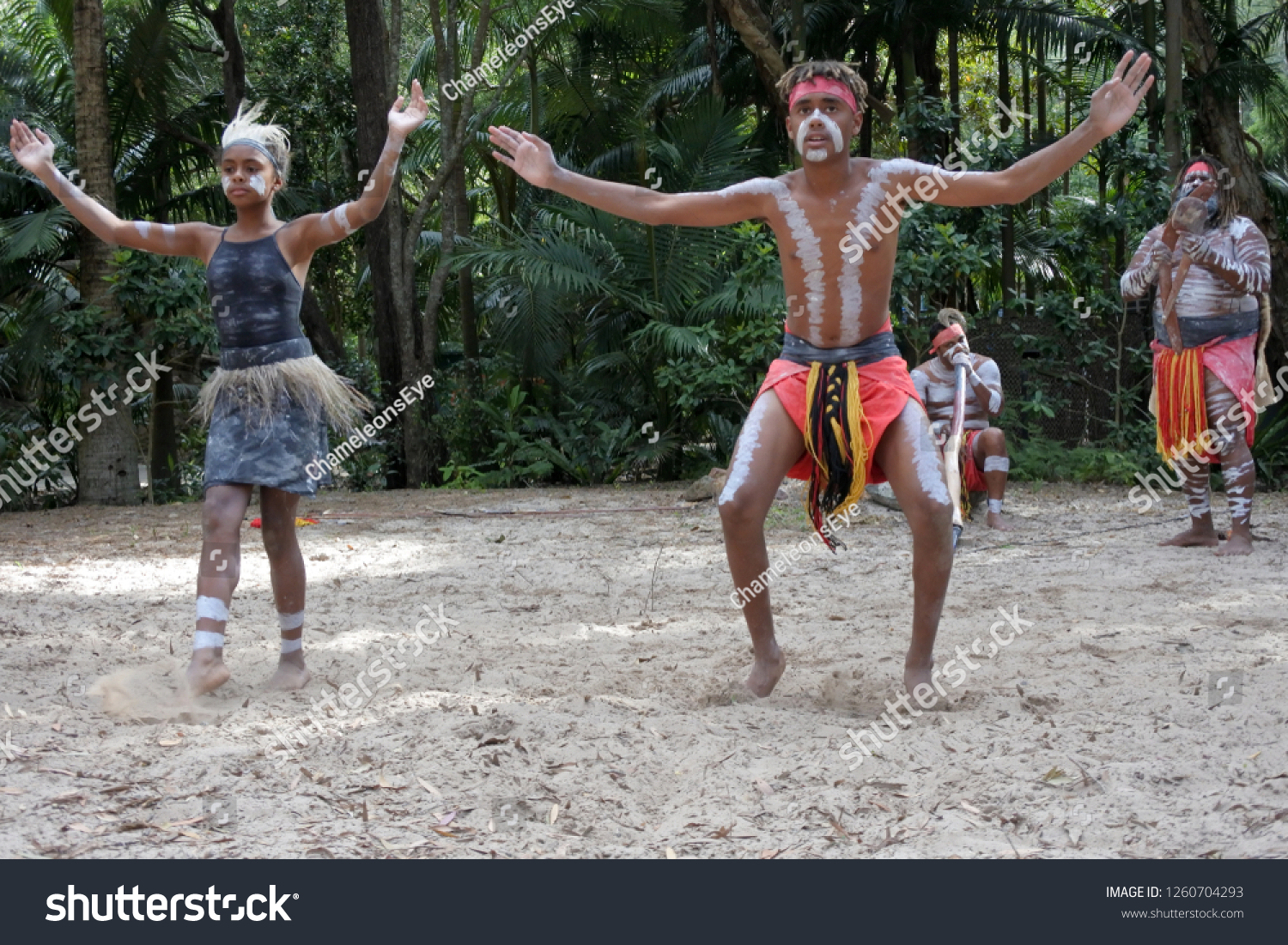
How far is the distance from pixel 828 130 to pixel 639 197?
0.63 metres

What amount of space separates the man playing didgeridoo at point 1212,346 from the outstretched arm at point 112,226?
4.79m

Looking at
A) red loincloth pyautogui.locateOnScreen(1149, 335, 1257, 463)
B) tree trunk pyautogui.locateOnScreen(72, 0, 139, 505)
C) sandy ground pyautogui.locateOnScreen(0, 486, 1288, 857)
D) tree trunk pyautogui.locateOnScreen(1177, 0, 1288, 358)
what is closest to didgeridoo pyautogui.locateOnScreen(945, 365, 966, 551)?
sandy ground pyautogui.locateOnScreen(0, 486, 1288, 857)

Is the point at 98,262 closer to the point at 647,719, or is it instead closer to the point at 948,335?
the point at 948,335

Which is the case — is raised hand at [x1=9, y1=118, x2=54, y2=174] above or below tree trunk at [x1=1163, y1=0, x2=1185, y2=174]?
below

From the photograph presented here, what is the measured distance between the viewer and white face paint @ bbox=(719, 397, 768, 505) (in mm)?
3703

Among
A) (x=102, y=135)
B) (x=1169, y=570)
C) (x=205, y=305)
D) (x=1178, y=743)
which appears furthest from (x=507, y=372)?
(x=1178, y=743)

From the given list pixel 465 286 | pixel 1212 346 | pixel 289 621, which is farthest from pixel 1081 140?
pixel 465 286

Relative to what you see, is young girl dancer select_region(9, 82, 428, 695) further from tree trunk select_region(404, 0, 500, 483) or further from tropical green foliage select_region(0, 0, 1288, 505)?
tree trunk select_region(404, 0, 500, 483)

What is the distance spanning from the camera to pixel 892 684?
401cm

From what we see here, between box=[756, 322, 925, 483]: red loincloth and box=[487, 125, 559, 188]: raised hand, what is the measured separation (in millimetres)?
959

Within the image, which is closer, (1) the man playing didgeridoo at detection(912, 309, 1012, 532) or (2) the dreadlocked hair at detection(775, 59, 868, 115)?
(2) the dreadlocked hair at detection(775, 59, 868, 115)

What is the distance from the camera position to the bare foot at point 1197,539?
6.40 m

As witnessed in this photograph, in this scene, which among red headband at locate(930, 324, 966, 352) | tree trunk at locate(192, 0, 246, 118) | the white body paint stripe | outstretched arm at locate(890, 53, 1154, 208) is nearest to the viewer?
outstretched arm at locate(890, 53, 1154, 208)

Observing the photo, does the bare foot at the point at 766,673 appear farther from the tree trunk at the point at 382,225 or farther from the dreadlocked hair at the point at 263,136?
the tree trunk at the point at 382,225
